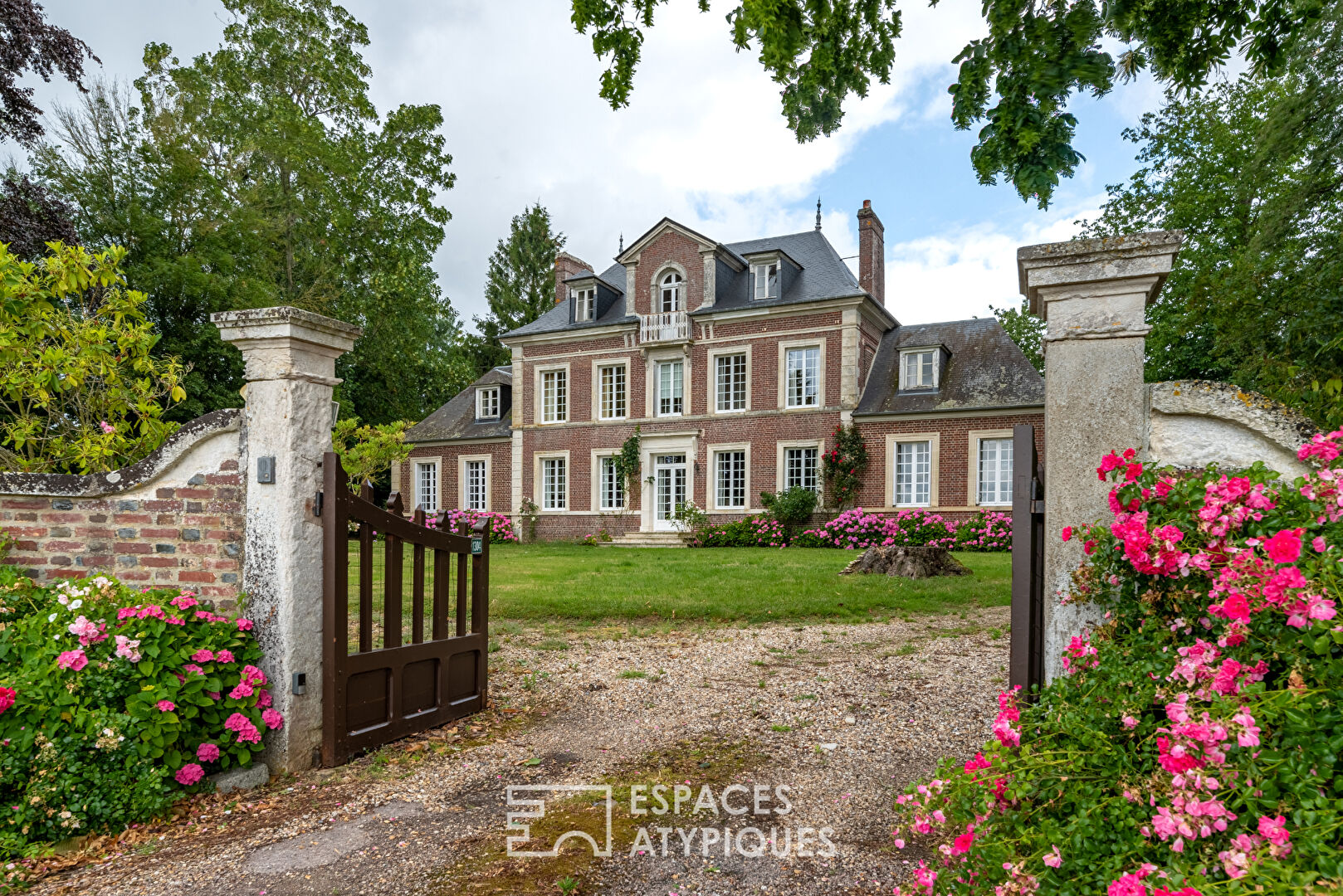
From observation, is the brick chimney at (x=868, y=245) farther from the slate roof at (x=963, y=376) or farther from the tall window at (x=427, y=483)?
the tall window at (x=427, y=483)

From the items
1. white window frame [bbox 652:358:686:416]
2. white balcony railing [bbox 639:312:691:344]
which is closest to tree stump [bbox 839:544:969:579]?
white window frame [bbox 652:358:686:416]

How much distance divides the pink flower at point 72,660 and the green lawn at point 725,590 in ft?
18.3

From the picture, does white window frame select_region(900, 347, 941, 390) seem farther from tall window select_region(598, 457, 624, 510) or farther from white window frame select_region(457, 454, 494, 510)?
white window frame select_region(457, 454, 494, 510)

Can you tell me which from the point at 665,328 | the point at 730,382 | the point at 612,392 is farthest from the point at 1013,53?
the point at 612,392

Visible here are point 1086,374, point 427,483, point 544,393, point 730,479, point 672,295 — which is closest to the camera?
point 1086,374

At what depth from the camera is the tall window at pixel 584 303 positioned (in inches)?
910

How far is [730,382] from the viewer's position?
2139 cm

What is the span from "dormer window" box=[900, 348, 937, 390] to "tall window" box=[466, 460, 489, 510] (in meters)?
13.1

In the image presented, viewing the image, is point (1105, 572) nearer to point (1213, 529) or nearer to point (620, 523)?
point (1213, 529)

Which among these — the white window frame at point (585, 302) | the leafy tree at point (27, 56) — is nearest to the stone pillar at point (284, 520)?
the leafy tree at point (27, 56)

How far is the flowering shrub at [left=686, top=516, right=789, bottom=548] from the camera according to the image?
19594 mm

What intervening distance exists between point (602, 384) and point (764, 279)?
568 centimetres

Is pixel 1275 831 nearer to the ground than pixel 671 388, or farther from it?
nearer to the ground

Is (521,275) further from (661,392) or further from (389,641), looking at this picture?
(389,641)
